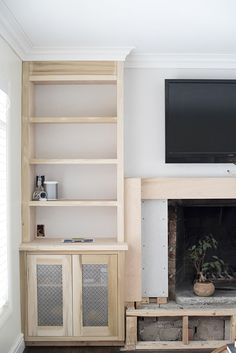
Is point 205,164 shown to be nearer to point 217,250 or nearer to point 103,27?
point 217,250

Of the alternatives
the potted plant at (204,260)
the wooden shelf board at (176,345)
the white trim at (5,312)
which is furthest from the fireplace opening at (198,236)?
the white trim at (5,312)

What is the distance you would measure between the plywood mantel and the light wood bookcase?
27cm

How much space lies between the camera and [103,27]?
2936 millimetres

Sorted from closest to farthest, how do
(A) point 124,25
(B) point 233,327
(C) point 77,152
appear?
(A) point 124,25 → (B) point 233,327 → (C) point 77,152

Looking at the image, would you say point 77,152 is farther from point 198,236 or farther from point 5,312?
point 5,312

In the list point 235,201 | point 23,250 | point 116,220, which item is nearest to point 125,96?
point 116,220

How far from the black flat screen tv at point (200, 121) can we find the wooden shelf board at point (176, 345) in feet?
5.04

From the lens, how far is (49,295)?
343 centimetres

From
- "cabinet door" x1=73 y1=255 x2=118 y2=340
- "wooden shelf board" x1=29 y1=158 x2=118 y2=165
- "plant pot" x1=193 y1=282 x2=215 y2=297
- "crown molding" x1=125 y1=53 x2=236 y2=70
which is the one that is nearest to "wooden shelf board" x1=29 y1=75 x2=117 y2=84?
"crown molding" x1=125 y1=53 x2=236 y2=70

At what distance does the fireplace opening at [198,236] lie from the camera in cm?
374

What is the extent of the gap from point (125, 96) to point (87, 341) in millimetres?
2133

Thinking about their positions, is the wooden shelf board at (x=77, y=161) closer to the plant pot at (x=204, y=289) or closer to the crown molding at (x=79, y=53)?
the crown molding at (x=79, y=53)

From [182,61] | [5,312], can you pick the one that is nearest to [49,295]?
[5,312]

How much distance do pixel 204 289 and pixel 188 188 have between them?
890mm
